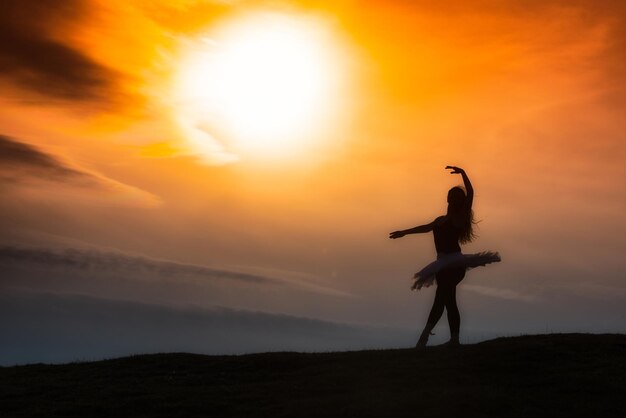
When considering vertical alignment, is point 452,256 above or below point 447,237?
below

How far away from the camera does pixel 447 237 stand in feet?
83.8

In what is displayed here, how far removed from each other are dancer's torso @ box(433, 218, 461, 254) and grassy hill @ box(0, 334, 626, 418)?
2.86 m

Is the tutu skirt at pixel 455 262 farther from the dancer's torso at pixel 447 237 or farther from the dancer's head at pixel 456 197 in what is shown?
the dancer's head at pixel 456 197

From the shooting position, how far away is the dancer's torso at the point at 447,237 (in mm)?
25453

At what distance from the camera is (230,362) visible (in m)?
28.0

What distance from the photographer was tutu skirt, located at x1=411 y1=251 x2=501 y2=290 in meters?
25.3

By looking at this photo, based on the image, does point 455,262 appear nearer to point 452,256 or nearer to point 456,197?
point 452,256

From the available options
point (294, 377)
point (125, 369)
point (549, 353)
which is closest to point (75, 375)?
point (125, 369)

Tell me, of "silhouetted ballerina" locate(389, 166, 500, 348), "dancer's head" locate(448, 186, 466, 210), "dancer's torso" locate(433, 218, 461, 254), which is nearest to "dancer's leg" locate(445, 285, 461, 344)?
"silhouetted ballerina" locate(389, 166, 500, 348)

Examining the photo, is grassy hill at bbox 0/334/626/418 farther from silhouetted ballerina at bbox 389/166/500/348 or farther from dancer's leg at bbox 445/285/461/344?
silhouetted ballerina at bbox 389/166/500/348

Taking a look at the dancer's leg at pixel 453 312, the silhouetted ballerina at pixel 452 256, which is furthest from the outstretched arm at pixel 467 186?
the dancer's leg at pixel 453 312

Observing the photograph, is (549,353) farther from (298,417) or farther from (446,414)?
(298,417)

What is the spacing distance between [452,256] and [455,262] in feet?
0.74

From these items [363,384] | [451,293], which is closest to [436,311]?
[451,293]
